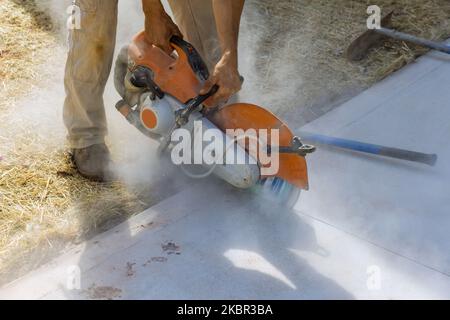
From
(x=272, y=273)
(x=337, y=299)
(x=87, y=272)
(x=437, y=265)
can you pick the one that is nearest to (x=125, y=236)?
(x=87, y=272)

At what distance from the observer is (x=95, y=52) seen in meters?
2.70

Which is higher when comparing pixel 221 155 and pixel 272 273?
pixel 221 155

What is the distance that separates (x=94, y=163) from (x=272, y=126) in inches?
37.6

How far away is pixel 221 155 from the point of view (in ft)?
7.93

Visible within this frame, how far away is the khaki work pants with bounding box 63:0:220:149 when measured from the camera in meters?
2.64

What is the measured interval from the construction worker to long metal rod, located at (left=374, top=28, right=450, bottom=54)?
1495mm

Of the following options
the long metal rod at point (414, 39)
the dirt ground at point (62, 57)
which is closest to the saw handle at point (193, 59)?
the dirt ground at point (62, 57)

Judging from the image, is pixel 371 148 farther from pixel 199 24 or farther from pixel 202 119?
pixel 199 24

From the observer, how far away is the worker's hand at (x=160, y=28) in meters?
2.61
